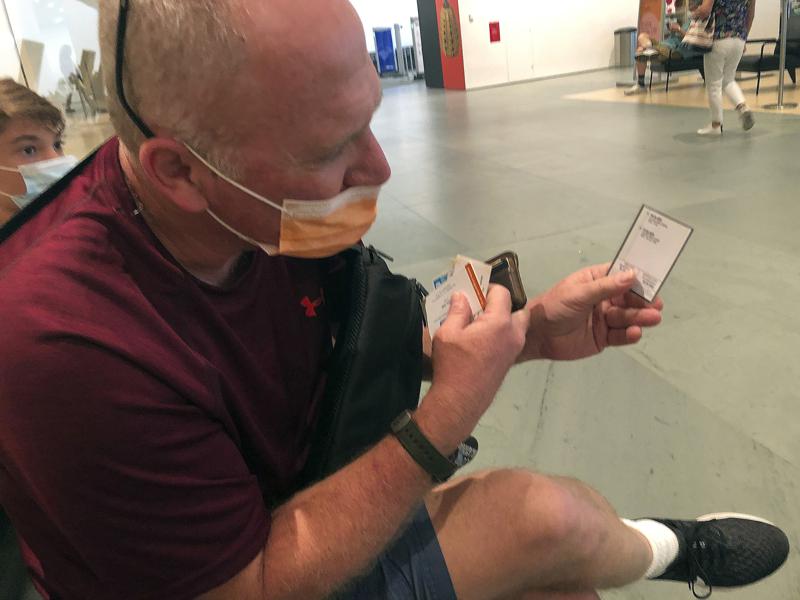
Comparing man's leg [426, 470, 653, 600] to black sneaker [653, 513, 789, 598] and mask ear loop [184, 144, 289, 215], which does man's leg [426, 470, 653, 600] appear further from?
mask ear loop [184, 144, 289, 215]

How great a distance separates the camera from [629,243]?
1291 mm

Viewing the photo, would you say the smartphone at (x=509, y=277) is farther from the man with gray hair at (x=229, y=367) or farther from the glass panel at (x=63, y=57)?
the glass panel at (x=63, y=57)

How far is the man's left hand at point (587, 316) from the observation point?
1.30 meters

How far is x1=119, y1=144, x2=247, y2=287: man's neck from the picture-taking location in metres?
1.01

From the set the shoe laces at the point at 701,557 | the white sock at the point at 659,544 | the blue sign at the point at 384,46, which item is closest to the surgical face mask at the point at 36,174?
the white sock at the point at 659,544

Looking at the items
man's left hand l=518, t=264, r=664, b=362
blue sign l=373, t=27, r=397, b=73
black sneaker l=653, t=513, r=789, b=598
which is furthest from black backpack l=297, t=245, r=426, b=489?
blue sign l=373, t=27, r=397, b=73

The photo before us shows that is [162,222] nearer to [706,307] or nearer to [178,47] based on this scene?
[178,47]

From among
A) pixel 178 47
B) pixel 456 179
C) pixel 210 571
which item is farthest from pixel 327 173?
pixel 456 179

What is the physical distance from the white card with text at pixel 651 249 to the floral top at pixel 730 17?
223 inches

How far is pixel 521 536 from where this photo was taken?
3.39 feet

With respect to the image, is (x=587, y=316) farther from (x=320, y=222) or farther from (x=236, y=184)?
(x=236, y=184)

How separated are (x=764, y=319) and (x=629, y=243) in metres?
1.59

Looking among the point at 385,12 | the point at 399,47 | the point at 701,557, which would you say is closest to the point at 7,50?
the point at 701,557

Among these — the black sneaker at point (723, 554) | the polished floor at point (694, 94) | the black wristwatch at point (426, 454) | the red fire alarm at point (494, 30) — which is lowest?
the polished floor at point (694, 94)
